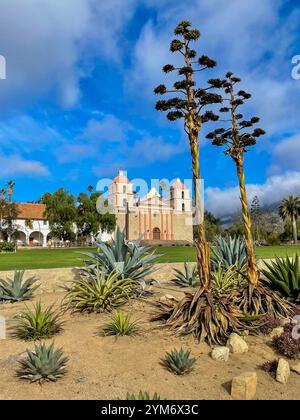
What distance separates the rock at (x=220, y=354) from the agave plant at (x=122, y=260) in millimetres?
3650

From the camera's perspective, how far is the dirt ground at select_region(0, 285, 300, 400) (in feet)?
11.7

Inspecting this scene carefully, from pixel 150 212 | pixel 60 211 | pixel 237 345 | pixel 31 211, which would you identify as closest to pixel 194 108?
pixel 237 345

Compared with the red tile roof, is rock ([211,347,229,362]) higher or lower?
lower

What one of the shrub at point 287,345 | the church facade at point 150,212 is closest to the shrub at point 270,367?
the shrub at point 287,345

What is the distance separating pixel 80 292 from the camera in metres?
6.66

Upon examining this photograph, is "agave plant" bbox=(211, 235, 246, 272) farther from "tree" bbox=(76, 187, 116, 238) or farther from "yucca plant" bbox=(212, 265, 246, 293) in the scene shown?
"tree" bbox=(76, 187, 116, 238)

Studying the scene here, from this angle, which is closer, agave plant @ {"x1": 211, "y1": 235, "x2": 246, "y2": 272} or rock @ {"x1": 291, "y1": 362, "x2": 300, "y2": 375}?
rock @ {"x1": 291, "y1": 362, "x2": 300, "y2": 375}

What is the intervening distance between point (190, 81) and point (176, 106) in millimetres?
456

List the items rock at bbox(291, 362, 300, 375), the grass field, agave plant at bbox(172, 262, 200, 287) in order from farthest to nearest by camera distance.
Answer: the grass field, agave plant at bbox(172, 262, 200, 287), rock at bbox(291, 362, 300, 375)

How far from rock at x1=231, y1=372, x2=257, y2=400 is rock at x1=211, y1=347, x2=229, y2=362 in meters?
0.88

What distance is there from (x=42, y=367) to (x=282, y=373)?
8.73ft

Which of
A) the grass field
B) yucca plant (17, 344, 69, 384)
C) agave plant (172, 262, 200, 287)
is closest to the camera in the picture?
yucca plant (17, 344, 69, 384)

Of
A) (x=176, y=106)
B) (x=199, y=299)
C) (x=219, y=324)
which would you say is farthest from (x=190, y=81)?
(x=219, y=324)

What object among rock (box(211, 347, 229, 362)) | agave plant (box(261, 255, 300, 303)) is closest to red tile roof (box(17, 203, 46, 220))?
agave plant (box(261, 255, 300, 303))
